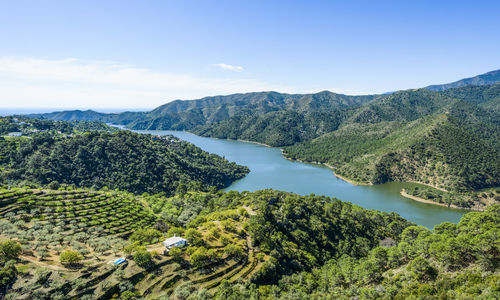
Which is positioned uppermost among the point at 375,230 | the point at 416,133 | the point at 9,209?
the point at 416,133

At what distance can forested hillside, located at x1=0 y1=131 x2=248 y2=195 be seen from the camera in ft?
370

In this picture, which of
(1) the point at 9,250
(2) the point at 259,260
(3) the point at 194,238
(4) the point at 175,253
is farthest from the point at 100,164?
(2) the point at 259,260

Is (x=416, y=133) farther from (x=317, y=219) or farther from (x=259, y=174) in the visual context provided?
(x=317, y=219)

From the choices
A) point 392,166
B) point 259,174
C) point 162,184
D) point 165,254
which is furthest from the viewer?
point 259,174

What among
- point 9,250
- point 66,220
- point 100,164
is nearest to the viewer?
point 9,250

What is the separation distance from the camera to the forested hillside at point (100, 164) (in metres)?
113

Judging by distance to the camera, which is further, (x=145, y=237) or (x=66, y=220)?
(x=66, y=220)

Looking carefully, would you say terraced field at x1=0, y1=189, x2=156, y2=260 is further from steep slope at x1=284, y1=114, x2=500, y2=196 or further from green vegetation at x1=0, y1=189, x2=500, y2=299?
steep slope at x1=284, y1=114, x2=500, y2=196

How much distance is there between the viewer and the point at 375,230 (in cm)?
8156

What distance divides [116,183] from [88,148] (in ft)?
102

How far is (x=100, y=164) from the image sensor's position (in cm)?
12781

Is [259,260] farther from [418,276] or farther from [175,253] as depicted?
[418,276]

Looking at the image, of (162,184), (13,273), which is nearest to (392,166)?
(162,184)

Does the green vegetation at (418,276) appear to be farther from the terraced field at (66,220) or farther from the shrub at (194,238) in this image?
the terraced field at (66,220)
